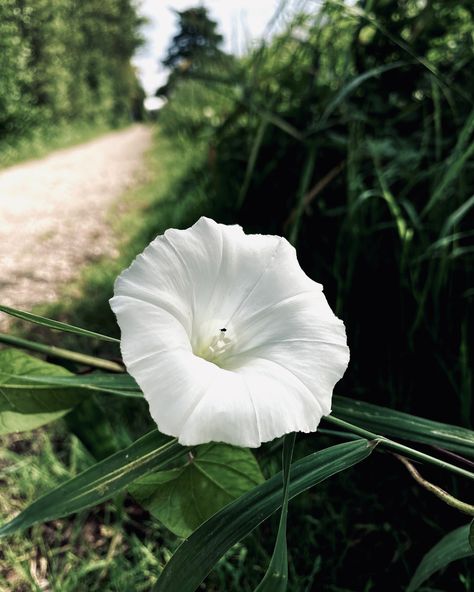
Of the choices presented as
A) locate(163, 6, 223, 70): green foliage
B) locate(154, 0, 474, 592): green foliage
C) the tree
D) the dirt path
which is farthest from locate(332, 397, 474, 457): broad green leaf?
the dirt path

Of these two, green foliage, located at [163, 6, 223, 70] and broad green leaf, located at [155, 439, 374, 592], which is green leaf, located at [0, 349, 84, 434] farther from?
green foliage, located at [163, 6, 223, 70]

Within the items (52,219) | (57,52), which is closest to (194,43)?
(57,52)

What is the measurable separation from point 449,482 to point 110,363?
726 millimetres

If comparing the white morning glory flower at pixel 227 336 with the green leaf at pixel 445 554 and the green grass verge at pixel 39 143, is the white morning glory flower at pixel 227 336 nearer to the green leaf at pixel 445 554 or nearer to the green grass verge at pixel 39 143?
the green leaf at pixel 445 554

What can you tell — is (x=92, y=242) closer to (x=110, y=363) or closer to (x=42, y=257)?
(x=42, y=257)

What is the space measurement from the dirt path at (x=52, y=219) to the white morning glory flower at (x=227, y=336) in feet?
7.16

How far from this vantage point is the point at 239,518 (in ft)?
1.82

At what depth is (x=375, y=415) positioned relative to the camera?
2.28 feet

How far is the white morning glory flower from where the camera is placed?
46 centimetres

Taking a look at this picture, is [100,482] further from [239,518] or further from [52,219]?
[52,219]

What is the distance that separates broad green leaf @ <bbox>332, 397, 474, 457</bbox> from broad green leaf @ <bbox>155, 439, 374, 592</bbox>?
4.4 inches

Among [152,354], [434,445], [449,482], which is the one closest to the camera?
[152,354]

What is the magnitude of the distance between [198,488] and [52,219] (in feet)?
14.5

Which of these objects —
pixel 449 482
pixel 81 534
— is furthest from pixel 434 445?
pixel 81 534
